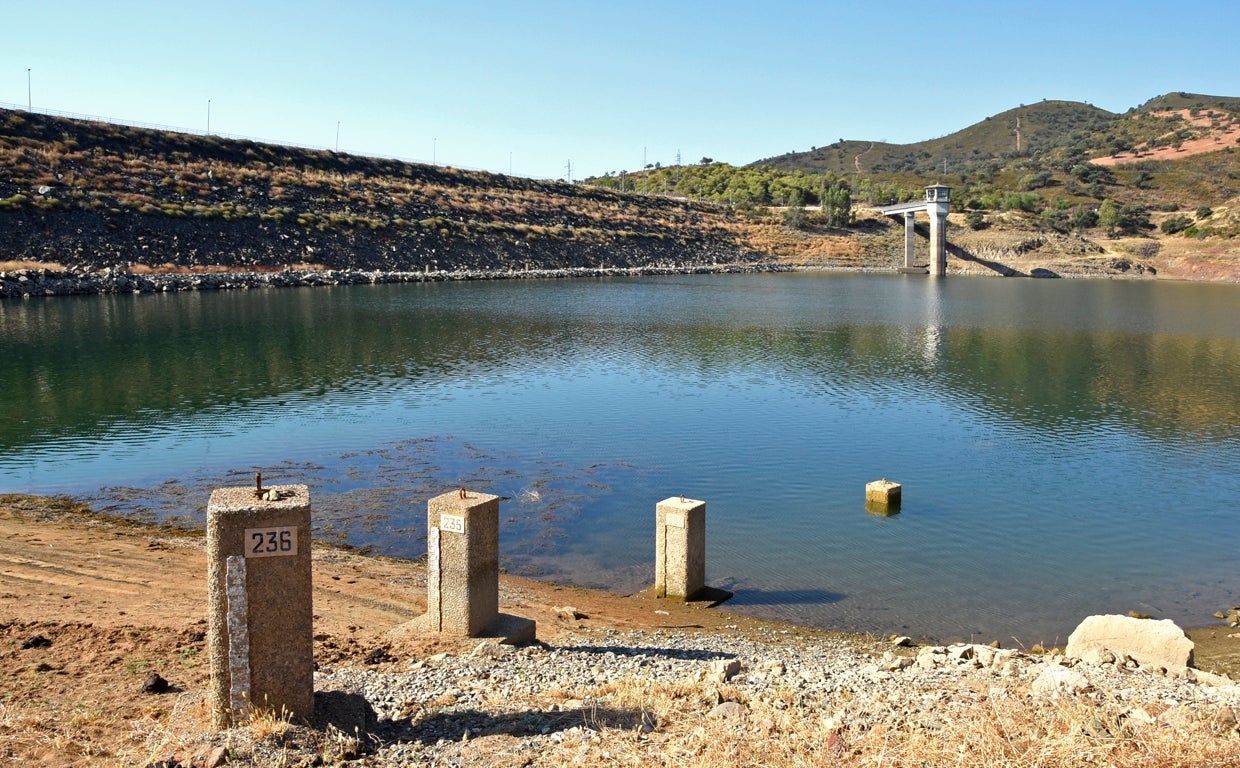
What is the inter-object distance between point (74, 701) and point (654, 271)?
85123 mm

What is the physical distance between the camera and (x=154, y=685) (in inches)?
270

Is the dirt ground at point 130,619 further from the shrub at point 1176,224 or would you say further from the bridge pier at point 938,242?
the shrub at point 1176,224

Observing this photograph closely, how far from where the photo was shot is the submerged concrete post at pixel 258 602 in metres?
5.68

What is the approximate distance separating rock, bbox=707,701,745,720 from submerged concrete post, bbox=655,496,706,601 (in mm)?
4688

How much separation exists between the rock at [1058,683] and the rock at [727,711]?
1.99m

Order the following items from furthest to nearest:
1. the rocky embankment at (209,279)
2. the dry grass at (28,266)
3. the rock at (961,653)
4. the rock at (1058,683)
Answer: the dry grass at (28,266) → the rocky embankment at (209,279) → the rock at (961,653) → the rock at (1058,683)

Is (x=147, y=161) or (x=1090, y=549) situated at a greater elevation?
(x=147, y=161)

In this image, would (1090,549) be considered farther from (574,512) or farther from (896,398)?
(896,398)

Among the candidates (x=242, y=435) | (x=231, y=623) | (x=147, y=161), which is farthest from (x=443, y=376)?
(x=147, y=161)

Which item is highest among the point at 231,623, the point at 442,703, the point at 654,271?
the point at 654,271

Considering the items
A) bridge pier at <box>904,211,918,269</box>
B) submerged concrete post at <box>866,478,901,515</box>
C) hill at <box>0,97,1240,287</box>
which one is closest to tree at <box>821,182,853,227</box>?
hill at <box>0,97,1240,287</box>

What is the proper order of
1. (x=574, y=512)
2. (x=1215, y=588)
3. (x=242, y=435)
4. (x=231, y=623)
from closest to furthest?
1. (x=231, y=623)
2. (x=1215, y=588)
3. (x=574, y=512)
4. (x=242, y=435)

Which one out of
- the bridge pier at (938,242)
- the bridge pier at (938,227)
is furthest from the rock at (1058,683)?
the bridge pier at (938,242)

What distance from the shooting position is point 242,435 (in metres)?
19.8
